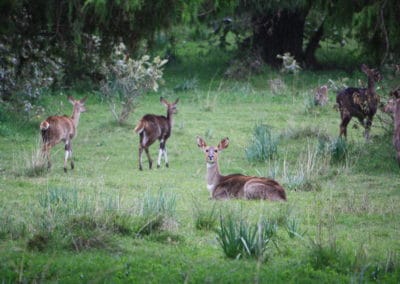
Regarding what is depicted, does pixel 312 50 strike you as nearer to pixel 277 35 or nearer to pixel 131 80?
pixel 277 35

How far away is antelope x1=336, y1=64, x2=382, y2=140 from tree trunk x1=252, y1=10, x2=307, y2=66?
10842 mm

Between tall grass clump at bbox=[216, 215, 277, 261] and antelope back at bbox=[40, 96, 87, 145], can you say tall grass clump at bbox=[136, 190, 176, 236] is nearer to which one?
tall grass clump at bbox=[216, 215, 277, 261]

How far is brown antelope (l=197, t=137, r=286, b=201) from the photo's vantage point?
40.2 feet

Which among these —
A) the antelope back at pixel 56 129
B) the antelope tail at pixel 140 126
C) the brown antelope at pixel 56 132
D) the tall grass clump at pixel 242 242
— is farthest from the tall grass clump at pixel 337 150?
the tall grass clump at pixel 242 242

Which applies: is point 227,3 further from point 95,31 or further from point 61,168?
point 61,168

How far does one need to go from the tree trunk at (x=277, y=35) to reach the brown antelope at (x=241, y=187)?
15968 millimetres

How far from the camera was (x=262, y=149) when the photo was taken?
53.3 ft

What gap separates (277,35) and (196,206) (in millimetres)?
19706

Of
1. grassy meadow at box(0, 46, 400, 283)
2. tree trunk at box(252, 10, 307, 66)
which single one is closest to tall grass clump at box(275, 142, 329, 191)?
grassy meadow at box(0, 46, 400, 283)

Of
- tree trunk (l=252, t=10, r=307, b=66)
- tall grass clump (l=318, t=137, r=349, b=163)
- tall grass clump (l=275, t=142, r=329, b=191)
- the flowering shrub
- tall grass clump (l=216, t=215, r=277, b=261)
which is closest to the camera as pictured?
tall grass clump (l=216, t=215, r=277, b=261)

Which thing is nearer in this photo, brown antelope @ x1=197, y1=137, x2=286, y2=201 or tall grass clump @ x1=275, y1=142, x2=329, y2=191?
brown antelope @ x1=197, y1=137, x2=286, y2=201

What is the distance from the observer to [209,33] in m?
33.0

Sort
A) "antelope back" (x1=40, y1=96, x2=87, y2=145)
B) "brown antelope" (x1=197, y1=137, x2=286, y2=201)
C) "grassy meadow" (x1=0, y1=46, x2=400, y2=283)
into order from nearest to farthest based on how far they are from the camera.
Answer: "grassy meadow" (x1=0, y1=46, x2=400, y2=283)
"brown antelope" (x1=197, y1=137, x2=286, y2=201)
"antelope back" (x1=40, y1=96, x2=87, y2=145)

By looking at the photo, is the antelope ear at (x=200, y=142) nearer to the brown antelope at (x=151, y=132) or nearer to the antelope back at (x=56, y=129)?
the brown antelope at (x=151, y=132)
